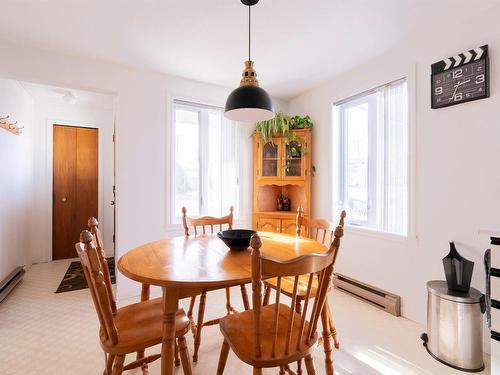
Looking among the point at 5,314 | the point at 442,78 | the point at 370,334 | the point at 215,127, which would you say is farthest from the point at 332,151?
the point at 5,314

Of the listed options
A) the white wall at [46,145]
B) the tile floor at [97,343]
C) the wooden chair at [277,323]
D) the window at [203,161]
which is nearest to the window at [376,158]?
the tile floor at [97,343]

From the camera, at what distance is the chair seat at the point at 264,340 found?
3.67 feet

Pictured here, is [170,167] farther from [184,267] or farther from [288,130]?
[184,267]

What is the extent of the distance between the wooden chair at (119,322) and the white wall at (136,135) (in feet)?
4.46

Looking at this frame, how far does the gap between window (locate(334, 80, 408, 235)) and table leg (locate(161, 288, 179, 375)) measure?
2256mm

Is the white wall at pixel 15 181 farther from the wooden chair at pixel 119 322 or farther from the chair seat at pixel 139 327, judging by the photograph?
the chair seat at pixel 139 327

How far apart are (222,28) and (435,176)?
218 centimetres

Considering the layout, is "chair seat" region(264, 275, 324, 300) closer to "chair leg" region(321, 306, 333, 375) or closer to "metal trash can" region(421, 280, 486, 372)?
"chair leg" region(321, 306, 333, 375)

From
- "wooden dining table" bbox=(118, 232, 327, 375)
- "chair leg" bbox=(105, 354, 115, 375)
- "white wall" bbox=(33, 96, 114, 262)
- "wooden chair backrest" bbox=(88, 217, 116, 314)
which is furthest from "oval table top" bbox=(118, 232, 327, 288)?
"white wall" bbox=(33, 96, 114, 262)

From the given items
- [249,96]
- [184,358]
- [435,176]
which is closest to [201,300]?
[184,358]

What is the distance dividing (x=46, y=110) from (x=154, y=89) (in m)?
2.38

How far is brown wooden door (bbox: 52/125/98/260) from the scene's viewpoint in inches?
168

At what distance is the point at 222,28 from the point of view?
7.04ft

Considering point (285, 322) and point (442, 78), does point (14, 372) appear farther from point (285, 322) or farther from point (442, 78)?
point (442, 78)
